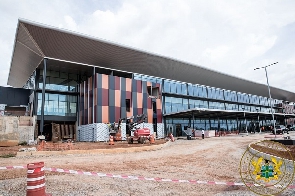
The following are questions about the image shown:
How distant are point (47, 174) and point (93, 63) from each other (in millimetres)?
31647

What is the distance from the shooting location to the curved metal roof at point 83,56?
32250 millimetres

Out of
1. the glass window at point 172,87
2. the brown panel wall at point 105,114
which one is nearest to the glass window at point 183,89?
the glass window at point 172,87

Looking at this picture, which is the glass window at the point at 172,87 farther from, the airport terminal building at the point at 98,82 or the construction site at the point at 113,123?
the construction site at the point at 113,123

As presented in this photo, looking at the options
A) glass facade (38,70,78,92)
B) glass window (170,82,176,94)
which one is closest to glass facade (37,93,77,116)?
glass facade (38,70,78,92)

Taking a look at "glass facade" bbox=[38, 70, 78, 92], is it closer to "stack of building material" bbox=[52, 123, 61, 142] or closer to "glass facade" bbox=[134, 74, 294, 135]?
"stack of building material" bbox=[52, 123, 61, 142]

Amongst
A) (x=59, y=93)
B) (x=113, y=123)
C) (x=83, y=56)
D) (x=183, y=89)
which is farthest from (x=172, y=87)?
(x=59, y=93)

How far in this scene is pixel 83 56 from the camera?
37.8 metres

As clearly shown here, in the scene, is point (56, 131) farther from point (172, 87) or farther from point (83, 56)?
point (172, 87)

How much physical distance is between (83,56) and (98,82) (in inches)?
204

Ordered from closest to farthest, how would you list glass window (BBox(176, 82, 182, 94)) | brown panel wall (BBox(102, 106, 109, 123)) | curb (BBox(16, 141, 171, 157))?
curb (BBox(16, 141, 171, 157))
brown panel wall (BBox(102, 106, 109, 123))
glass window (BBox(176, 82, 182, 94))

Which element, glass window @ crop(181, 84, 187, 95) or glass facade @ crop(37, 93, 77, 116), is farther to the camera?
glass window @ crop(181, 84, 187, 95)

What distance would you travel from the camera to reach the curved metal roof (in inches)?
1270

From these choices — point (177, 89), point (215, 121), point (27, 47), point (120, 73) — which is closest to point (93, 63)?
point (120, 73)

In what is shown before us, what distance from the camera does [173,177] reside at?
33.4ft
